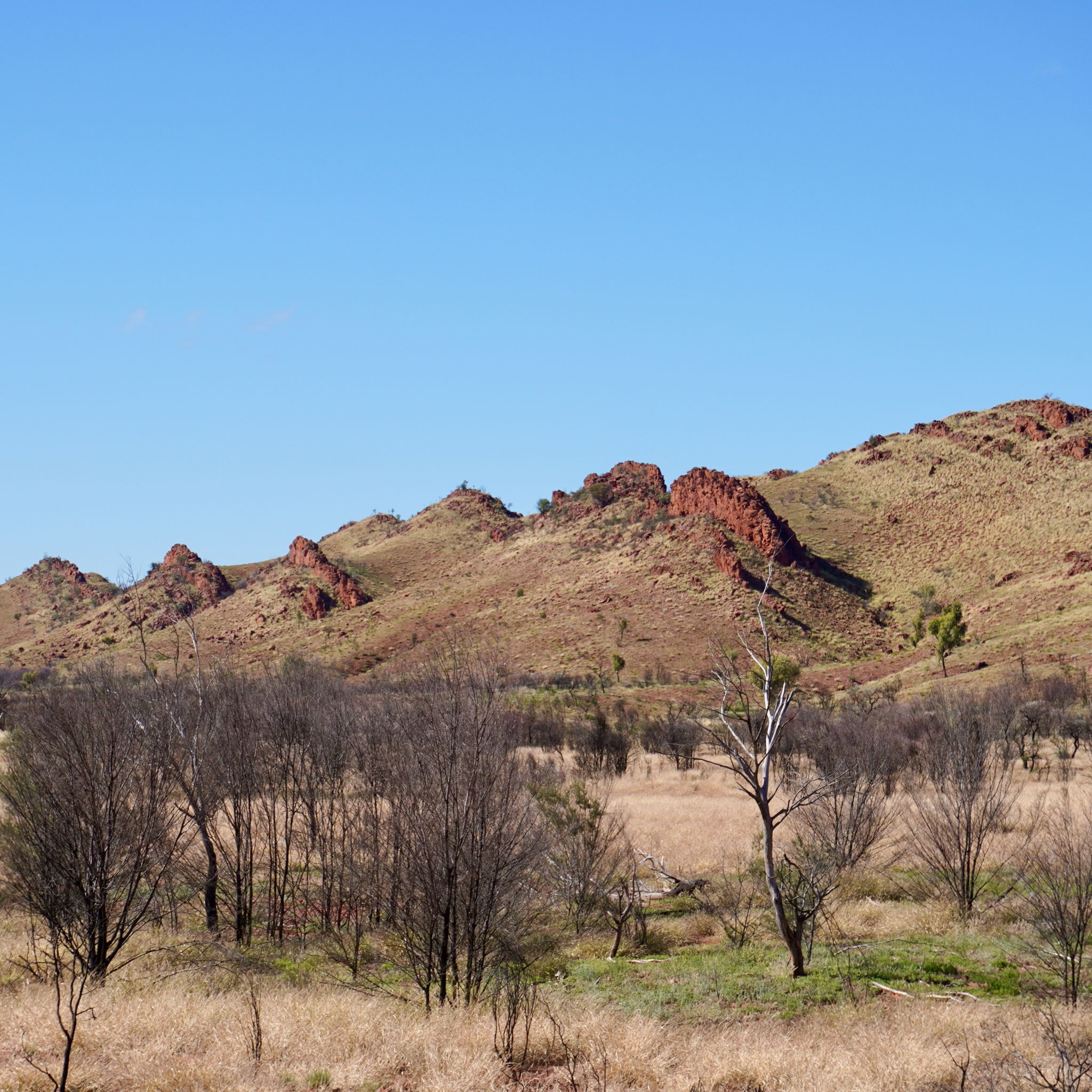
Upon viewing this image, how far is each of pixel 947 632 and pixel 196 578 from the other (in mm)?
85673

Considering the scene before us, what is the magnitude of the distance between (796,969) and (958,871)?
777 centimetres

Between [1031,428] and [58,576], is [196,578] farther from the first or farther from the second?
[1031,428]

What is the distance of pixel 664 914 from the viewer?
21219 millimetres

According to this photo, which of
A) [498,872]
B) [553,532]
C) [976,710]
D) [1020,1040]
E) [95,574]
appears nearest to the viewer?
[1020,1040]

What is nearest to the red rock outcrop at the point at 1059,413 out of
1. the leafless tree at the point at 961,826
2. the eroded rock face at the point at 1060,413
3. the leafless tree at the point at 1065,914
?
the eroded rock face at the point at 1060,413

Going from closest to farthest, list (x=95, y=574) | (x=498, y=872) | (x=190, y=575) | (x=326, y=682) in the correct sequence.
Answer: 1. (x=498, y=872)
2. (x=326, y=682)
3. (x=190, y=575)
4. (x=95, y=574)

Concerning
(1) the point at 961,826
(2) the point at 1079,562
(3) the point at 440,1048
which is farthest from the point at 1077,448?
(3) the point at 440,1048

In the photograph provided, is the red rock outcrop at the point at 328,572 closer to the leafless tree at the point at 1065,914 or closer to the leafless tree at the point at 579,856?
the leafless tree at the point at 579,856

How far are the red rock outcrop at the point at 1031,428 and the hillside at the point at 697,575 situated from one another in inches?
10.9

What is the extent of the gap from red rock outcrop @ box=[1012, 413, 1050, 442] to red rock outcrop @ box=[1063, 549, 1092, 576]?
33.8 meters

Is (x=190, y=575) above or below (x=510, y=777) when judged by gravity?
above

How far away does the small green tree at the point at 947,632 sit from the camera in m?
60.8

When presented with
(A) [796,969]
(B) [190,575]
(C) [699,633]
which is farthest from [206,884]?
(B) [190,575]

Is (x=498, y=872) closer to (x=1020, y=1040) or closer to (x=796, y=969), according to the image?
(x=796, y=969)
